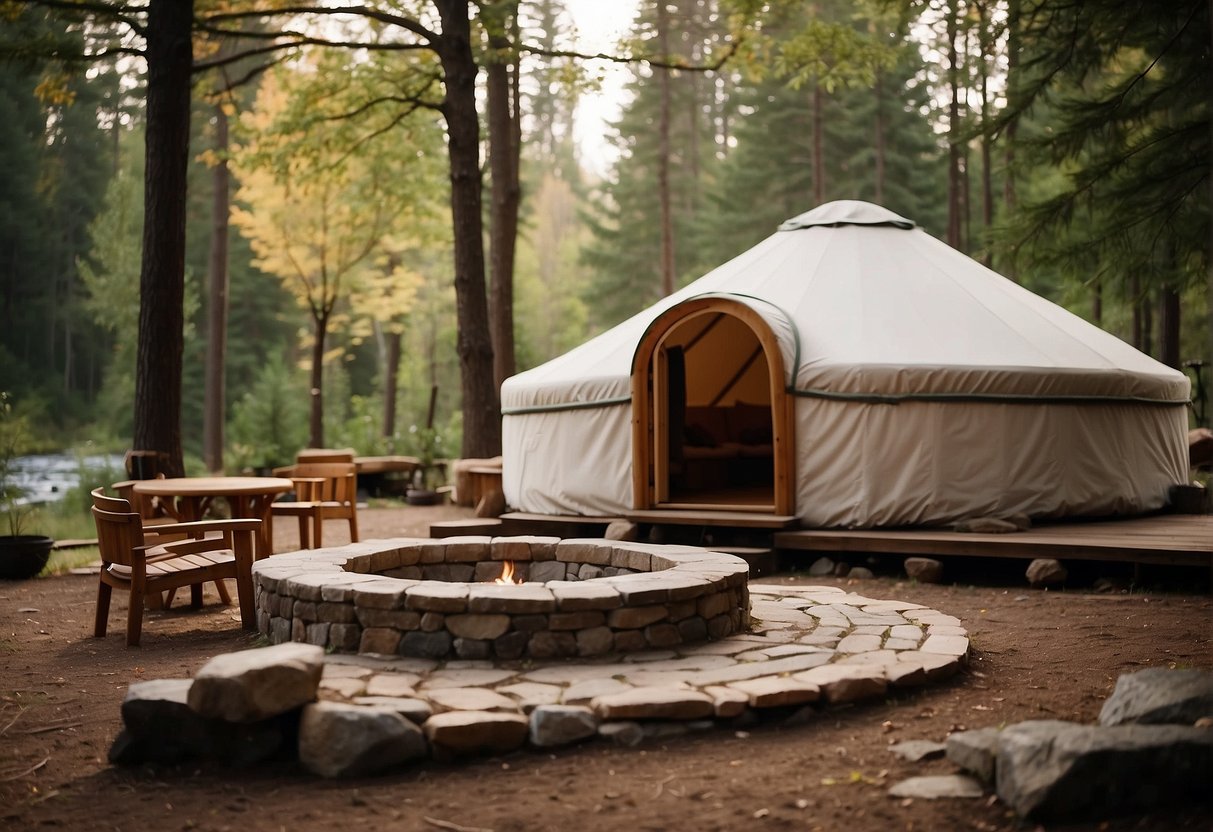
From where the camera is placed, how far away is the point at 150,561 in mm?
5105

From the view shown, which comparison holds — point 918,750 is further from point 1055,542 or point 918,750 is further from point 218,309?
point 218,309

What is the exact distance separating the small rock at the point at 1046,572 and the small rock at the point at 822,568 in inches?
47.3

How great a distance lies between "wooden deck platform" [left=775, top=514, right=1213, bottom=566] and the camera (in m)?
5.80

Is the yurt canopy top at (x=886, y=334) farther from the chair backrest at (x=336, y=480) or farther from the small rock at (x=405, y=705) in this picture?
the small rock at (x=405, y=705)

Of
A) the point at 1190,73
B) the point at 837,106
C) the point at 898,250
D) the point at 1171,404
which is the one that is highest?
the point at 837,106

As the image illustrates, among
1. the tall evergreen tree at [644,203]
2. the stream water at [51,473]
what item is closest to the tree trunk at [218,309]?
the stream water at [51,473]

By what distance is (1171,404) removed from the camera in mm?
7820

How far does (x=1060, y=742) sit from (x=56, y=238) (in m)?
25.4

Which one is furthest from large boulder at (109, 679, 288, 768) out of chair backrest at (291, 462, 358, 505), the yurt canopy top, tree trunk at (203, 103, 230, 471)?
tree trunk at (203, 103, 230, 471)

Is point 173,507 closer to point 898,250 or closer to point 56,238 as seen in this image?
point 898,250

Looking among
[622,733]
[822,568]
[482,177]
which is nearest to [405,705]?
[622,733]

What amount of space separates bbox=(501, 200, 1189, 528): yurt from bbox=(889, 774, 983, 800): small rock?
4.07 metres

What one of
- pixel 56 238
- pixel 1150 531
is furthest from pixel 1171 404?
pixel 56 238

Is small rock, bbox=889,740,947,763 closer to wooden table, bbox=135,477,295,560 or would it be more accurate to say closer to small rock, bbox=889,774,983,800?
small rock, bbox=889,774,983,800
